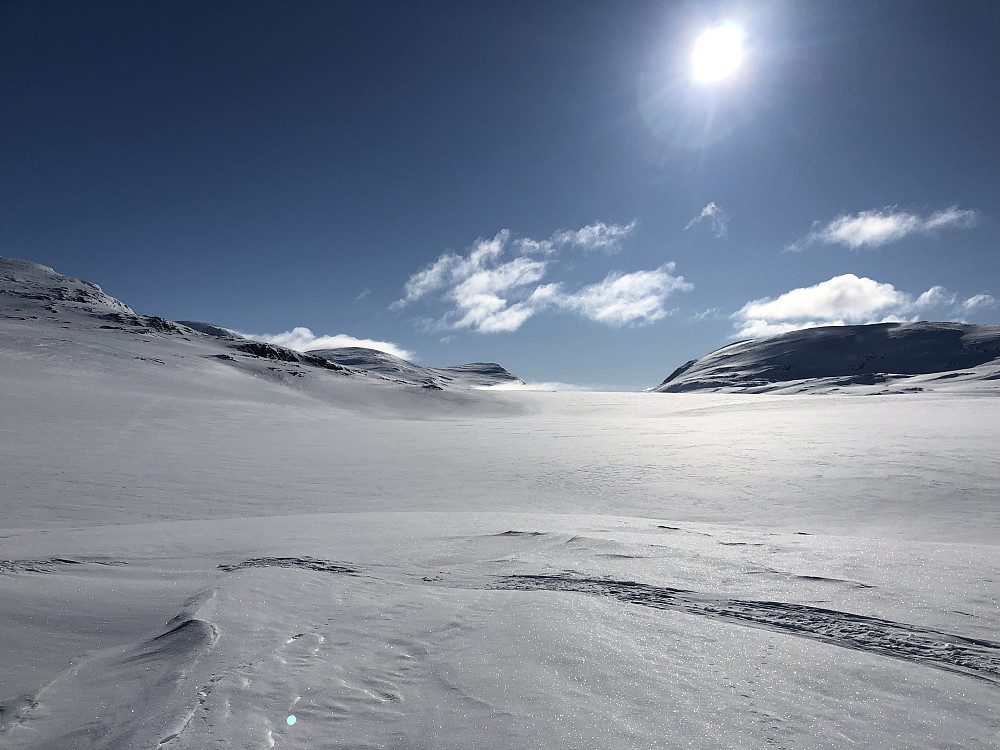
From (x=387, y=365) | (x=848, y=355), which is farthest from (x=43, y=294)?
(x=848, y=355)

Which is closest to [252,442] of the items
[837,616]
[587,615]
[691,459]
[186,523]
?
[186,523]

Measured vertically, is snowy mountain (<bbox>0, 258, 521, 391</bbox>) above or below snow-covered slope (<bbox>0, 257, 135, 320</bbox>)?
below

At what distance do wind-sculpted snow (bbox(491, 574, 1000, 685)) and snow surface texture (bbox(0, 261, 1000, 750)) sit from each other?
2 centimetres

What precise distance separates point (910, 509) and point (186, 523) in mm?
8607

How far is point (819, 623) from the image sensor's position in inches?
110

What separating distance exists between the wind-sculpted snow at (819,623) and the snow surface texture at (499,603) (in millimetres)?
19

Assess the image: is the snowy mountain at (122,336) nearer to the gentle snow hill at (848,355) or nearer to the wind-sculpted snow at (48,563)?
the wind-sculpted snow at (48,563)

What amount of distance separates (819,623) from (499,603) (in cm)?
179

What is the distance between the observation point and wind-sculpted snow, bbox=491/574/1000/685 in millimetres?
2387

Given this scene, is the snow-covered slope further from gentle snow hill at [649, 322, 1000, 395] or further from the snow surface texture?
gentle snow hill at [649, 322, 1000, 395]

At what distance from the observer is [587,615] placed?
2811 mm

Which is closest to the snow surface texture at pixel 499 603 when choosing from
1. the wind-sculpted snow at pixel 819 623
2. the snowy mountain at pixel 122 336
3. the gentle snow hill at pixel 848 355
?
the wind-sculpted snow at pixel 819 623

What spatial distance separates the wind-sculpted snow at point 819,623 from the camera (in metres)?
2.39

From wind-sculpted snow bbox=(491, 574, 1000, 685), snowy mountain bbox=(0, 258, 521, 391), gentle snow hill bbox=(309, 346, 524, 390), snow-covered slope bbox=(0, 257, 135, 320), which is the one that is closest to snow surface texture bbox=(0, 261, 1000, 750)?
wind-sculpted snow bbox=(491, 574, 1000, 685)
